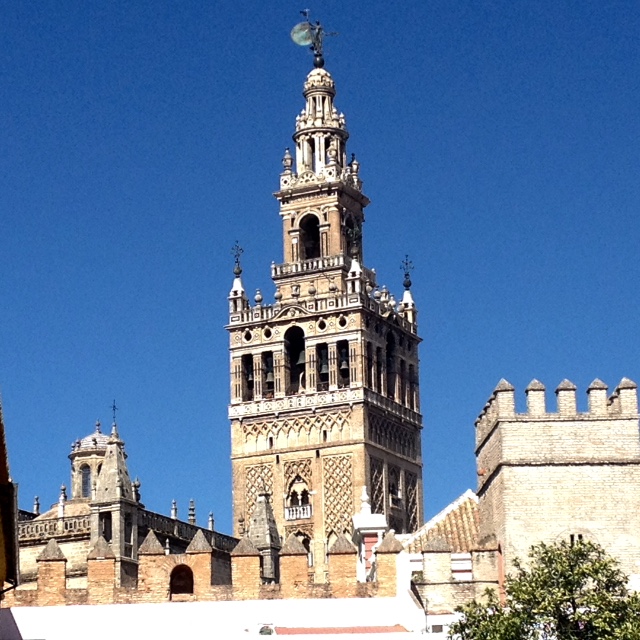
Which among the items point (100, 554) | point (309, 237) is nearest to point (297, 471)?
point (309, 237)

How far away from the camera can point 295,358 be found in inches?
3263

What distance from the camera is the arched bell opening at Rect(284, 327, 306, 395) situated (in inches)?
3233

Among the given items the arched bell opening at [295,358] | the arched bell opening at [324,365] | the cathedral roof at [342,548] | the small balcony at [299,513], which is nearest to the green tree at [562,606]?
the cathedral roof at [342,548]

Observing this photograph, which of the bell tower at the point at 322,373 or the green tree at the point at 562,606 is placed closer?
the green tree at the point at 562,606

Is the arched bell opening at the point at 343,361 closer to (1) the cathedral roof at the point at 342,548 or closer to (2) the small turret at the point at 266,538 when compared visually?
(2) the small turret at the point at 266,538

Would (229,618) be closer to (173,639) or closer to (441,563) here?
(173,639)

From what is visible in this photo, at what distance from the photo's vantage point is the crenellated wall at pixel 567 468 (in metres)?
40.7

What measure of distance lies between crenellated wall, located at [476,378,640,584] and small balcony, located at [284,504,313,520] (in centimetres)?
3821

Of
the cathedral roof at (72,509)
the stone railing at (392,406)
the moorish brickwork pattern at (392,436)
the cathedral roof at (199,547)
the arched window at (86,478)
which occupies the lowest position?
the cathedral roof at (199,547)

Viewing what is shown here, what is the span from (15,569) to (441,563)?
20.3m

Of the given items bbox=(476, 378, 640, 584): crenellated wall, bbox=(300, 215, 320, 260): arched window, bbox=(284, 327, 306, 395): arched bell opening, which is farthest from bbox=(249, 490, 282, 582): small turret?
bbox=(476, 378, 640, 584): crenellated wall

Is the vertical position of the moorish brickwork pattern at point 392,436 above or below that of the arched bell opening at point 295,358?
below

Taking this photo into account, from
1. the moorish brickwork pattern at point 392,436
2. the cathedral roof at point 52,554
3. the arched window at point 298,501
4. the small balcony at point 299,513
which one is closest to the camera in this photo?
the cathedral roof at point 52,554

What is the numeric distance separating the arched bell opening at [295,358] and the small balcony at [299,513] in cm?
524
